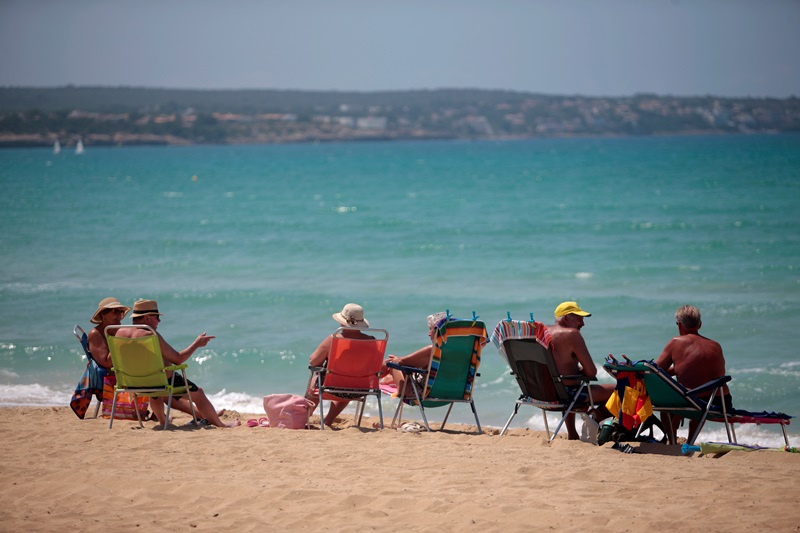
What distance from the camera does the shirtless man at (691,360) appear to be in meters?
6.51

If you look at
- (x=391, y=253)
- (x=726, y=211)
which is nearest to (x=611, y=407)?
(x=391, y=253)

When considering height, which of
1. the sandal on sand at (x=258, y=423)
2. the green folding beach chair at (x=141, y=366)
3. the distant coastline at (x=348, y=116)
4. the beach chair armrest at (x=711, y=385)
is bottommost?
the sandal on sand at (x=258, y=423)

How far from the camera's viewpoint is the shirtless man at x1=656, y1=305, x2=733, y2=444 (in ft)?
21.4

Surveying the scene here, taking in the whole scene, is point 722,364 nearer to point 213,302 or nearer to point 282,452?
point 282,452

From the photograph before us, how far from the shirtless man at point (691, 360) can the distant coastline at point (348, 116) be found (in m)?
149

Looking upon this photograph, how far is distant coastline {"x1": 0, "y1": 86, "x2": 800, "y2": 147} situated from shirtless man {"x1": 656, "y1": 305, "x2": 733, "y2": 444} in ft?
490

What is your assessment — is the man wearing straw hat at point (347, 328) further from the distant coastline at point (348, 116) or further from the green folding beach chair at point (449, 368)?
the distant coastline at point (348, 116)

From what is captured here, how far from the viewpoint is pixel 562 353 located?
6773mm

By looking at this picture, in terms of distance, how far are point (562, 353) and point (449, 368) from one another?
89cm

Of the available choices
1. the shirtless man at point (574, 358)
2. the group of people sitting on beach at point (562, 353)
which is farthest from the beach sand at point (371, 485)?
the group of people sitting on beach at point (562, 353)

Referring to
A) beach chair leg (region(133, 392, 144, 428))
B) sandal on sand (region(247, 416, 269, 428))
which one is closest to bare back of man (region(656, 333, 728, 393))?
sandal on sand (region(247, 416, 269, 428))

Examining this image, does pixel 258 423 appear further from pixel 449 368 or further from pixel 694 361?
pixel 694 361

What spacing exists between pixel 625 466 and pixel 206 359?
656 cm

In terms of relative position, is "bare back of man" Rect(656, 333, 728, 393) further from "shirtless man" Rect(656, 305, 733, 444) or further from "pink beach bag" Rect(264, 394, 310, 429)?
"pink beach bag" Rect(264, 394, 310, 429)
